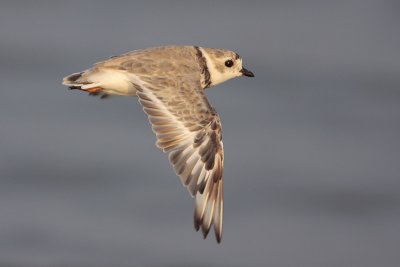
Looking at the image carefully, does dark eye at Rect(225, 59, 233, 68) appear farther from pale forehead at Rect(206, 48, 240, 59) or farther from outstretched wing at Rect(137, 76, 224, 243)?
outstretched wing at Rect(137, 76, 224, 243)

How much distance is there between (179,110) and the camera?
8984mm

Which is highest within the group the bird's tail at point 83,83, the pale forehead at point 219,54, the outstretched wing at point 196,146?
the pale forehead at point 219,54

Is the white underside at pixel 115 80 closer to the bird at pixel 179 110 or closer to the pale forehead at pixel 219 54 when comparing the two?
the bird at pixel 179 110

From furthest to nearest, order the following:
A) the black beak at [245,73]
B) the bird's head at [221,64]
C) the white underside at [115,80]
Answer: the black beak at [245,73] → the bird's head at [221,64] → the white underside at [115,80]

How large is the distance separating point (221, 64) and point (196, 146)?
1656 mm

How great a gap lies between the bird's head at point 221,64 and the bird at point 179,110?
41 cm

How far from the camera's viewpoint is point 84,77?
9.45 meters

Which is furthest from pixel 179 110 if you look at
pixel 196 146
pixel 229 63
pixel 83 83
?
pixel 229 63

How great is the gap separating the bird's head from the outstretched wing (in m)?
1.23

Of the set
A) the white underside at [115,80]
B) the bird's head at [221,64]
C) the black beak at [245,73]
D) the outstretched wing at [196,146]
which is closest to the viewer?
the outstretched wing at [196,146]

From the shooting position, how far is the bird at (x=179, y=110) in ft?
29.0

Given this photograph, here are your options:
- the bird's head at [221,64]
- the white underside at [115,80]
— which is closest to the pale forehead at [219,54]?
the bird's head at [221,64]

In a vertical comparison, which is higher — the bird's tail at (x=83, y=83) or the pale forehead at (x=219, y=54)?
the pale forehead at (x=219, y=54)

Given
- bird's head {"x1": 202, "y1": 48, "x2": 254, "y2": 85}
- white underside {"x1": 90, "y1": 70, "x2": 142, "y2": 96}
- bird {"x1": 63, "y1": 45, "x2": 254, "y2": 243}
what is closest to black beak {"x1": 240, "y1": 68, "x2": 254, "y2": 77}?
bird's head {"x1": 202, "y1": 48, "x2": 254, "y2": 85}
